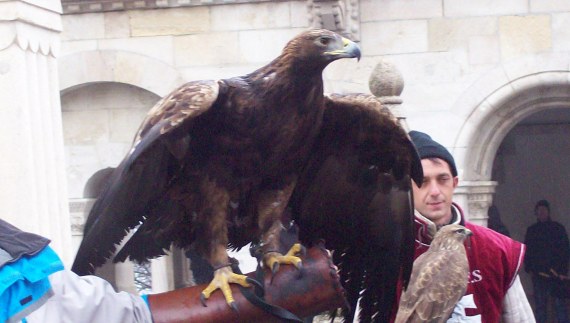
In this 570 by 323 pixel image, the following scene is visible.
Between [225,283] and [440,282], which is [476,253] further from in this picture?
[225,283]

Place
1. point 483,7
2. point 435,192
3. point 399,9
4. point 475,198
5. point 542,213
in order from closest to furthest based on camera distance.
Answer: point 435,192, point 483,7, point 399,9, point 475,198, point 542,213

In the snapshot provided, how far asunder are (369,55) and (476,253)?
517 centimetres

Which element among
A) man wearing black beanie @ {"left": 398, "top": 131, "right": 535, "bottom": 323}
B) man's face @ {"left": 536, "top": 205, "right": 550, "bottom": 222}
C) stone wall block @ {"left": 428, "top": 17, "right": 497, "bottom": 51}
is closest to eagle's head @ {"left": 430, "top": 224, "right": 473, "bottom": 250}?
man wearing black beanie @ {"left": 398, "top": 131, "right": 535, "bottom": 323}

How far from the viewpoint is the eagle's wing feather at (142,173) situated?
9.34 feet

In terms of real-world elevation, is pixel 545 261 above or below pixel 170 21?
below

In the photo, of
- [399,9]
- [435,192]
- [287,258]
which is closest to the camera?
[287,258]

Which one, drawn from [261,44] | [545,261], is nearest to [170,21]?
[261,44]

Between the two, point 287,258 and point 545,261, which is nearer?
point 287,258

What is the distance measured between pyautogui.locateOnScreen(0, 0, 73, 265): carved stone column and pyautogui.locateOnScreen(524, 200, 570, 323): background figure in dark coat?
5.30m

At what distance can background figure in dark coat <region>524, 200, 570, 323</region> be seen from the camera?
995 cm

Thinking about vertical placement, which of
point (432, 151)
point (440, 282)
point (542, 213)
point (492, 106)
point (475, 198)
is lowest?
point (542, 213)

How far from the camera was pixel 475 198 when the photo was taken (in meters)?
8.73

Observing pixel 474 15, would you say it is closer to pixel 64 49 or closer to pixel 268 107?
pixel 64 49

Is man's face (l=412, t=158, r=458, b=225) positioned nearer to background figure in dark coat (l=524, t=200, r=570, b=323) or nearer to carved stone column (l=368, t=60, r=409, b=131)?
carved stone column (l=368, t=60, r=409, b=131)
